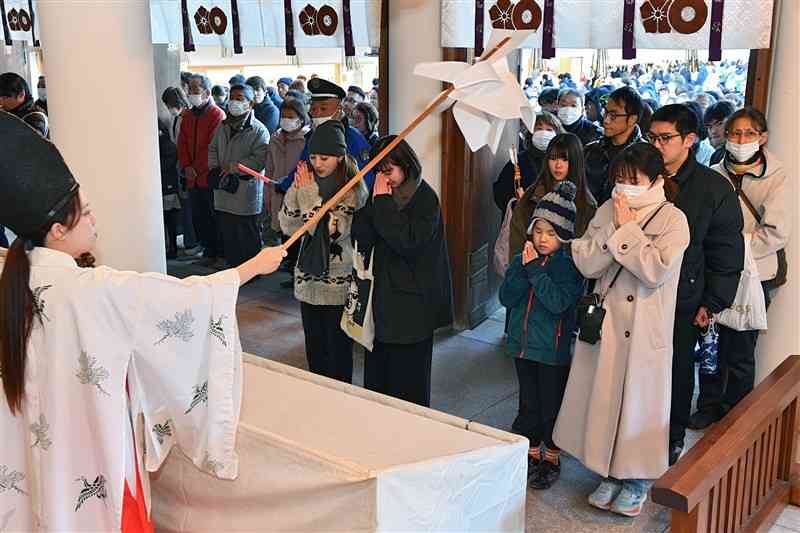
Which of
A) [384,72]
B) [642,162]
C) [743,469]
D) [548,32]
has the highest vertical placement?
[548,32]

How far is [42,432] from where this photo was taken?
220 centimetres

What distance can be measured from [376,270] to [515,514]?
172 centimetres

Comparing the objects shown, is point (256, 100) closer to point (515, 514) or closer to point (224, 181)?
point (224, 181)

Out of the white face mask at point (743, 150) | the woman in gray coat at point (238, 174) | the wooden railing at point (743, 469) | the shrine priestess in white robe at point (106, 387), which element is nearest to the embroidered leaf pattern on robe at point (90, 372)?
the shrine priestess in white robe at point (106, 387)

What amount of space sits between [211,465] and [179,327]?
0.41 meters

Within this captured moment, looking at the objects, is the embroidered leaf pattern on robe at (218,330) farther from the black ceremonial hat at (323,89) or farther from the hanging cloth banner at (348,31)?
the hanging cloth banner at (348,31)

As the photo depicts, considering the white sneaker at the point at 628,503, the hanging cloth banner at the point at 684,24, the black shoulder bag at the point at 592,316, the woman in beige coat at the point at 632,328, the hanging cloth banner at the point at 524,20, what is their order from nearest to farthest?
the woman in beige coat at the point at 632,328 → the black shoulder bag at the point at 592,316 → the white sneaker at the point at 628,503 → the hanging cloth banner at the point at 684,24 → the hanging cloth banner at the point at 524,20

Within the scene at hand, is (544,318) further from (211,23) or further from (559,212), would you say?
(211,23)

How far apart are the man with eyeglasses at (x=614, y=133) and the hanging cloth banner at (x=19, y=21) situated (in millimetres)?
5650

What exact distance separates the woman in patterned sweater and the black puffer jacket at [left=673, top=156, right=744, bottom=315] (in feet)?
5.39

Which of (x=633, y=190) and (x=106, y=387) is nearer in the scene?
(x=106, y=387)

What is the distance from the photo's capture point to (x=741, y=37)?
14.1 feet

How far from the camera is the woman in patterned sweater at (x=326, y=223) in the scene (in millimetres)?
4305

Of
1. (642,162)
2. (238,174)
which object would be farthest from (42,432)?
(238,174)
